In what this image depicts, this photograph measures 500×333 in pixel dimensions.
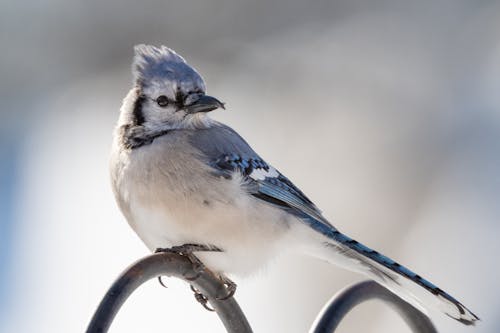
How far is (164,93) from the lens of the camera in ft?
9.21

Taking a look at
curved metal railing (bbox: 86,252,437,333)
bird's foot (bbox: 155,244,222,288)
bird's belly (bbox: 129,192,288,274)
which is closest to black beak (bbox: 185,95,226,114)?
bird's belly (bbox: 129,192,288,274)

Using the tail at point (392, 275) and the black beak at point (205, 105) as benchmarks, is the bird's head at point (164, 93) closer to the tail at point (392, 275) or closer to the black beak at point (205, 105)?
the black beak at point (205, 105)

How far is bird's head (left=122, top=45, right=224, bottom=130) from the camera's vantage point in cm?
278

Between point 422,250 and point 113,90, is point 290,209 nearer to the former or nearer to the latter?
point 422,250

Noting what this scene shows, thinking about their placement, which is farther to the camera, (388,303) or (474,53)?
(474,53)

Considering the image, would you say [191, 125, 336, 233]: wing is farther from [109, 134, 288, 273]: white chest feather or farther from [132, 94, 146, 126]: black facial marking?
[132, 94, 146, 126]: black facial marking

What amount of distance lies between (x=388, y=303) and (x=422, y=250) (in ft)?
5.15

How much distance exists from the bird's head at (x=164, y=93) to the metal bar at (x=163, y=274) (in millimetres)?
535

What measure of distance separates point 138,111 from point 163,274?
29.9 inches

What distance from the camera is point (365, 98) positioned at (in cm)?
464

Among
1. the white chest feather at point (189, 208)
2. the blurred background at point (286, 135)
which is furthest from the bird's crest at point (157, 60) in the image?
the blurred background at point (286, 135)

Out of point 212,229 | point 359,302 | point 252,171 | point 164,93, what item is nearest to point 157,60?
point 164,93

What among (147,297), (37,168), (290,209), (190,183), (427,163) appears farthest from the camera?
(37,168)

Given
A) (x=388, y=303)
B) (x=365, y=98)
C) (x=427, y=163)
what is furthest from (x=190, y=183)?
(x=365, y=98)
